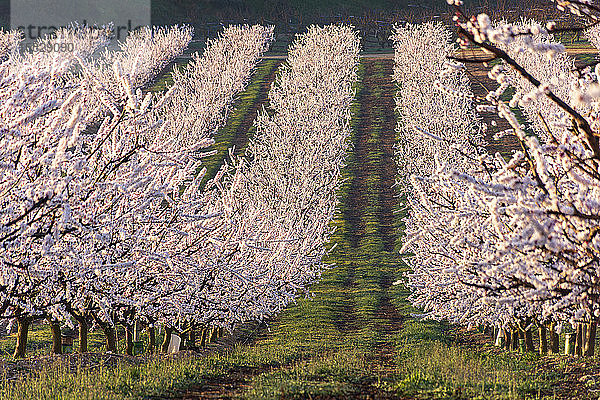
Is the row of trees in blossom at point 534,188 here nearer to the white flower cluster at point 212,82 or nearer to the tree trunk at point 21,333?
the tree trunk at point 21,333

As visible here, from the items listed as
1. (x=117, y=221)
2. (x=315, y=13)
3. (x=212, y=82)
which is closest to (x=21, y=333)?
(x=117, y=221)

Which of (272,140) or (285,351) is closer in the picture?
(285,351)

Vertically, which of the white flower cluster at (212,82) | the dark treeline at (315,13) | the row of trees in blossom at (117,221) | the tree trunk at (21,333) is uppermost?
the dark treeline at (315,13)

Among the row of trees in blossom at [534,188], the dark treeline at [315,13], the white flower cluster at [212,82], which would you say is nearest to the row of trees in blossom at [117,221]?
the row of trees in blossom at [534,188]

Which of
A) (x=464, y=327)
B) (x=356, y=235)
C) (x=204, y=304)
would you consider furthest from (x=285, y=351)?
(x=356, y=235)

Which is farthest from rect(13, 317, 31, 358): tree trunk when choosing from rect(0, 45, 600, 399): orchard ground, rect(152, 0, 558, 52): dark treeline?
rect(152, 0, 558, 52): dark treeline

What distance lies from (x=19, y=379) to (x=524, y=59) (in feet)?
198

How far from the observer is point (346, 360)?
19391mm

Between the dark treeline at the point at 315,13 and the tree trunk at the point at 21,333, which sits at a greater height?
the dark treeline at the point at 315,13

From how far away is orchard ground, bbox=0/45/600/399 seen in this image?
1281 centimetres

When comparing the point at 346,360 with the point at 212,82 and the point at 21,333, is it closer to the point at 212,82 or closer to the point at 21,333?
the point at 21,333

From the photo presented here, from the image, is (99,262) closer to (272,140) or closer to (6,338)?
(6,338)

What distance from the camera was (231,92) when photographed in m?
69.7

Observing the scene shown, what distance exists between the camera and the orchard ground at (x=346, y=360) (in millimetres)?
12812
